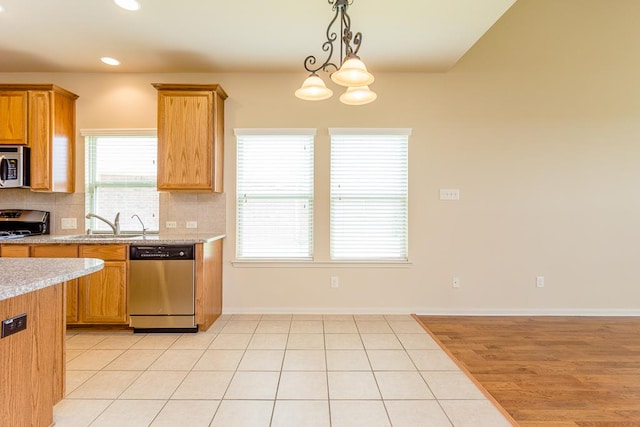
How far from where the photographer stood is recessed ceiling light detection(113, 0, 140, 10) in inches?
98.4

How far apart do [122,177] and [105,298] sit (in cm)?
139

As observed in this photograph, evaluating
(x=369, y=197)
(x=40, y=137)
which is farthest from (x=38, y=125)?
(x=369, y=197)

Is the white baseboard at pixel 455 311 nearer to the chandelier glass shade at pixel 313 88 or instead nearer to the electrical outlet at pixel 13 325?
the electrical outlet at pixel 13 325

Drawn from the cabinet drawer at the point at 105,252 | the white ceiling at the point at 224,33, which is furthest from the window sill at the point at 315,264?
the white ceiling at the point at 224,33

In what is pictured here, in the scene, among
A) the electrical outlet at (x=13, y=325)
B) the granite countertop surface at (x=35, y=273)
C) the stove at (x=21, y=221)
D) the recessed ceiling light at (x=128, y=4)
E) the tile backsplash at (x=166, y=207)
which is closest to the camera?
the granite countertop surface at (x=35, y=273)

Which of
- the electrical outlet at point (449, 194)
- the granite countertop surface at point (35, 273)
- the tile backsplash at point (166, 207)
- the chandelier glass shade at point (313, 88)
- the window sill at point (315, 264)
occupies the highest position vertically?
the chandelier glass shade at point (313, 88)

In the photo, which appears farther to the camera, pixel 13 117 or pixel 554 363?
pixel 13 117

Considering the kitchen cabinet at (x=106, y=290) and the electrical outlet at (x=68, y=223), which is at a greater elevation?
the electrical outlet at (x=68, y=223)

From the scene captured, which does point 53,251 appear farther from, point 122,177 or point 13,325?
point 13,325

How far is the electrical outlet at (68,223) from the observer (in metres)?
3.75

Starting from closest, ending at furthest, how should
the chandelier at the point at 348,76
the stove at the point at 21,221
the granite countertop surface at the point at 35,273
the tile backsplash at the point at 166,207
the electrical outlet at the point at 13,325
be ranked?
the granite countertop surface at the point at 35,273 < the electrical outlet at the point at 13,325 < the chandelier at the point at 348,76 < the stove at the point at 21,221 < the tile backsplash at the point at 166,207

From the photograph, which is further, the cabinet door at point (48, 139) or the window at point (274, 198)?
the window at point (274, 198)

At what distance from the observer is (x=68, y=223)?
148 inches

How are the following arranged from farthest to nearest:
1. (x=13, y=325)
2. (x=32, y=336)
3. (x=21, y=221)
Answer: (x=21, y=221)
(x=32, y=336)
(x=13, y=325)
